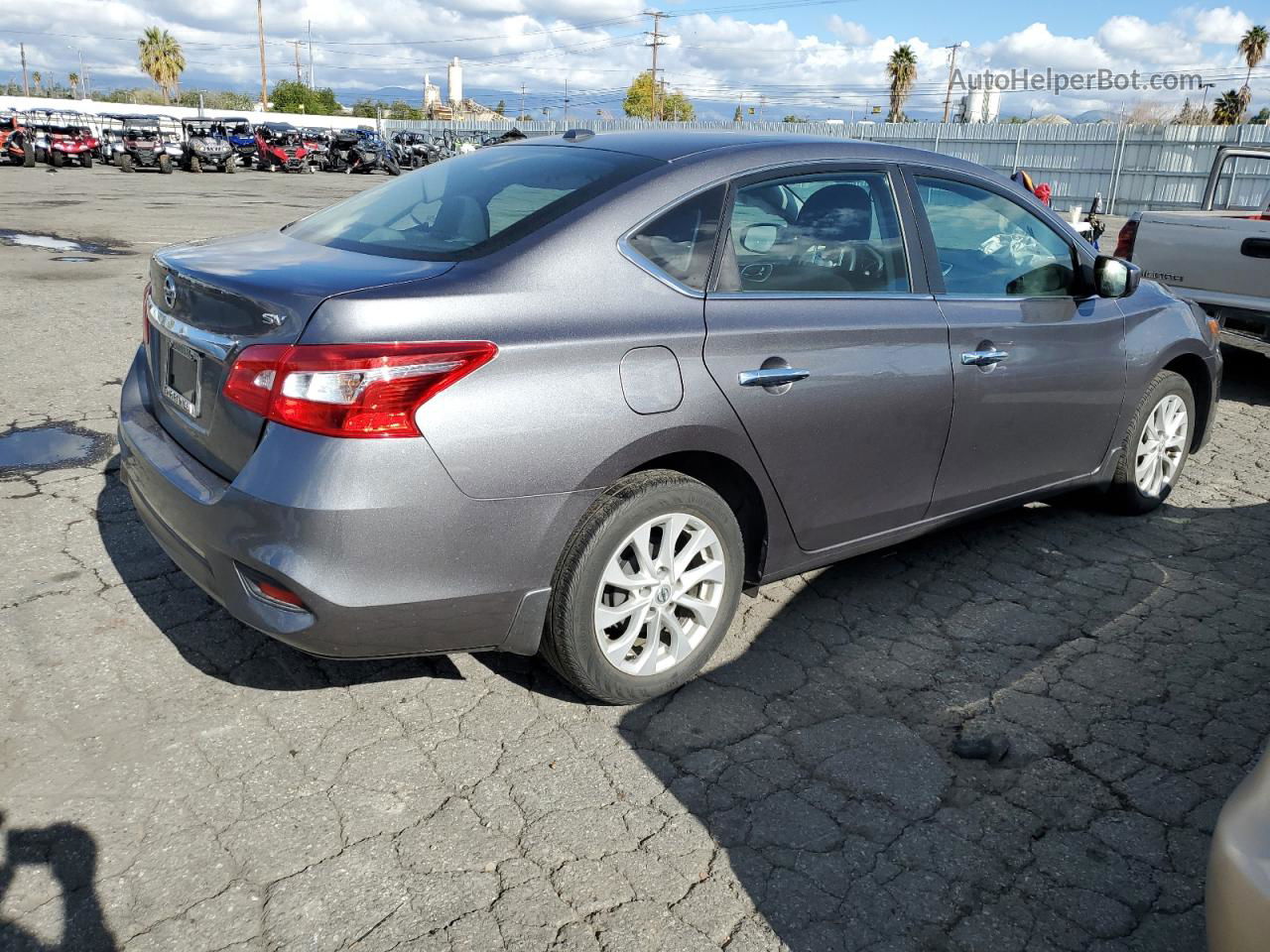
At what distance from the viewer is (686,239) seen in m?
3.17

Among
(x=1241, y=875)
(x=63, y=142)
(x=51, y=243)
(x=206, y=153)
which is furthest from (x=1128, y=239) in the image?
(x=63, y=142)

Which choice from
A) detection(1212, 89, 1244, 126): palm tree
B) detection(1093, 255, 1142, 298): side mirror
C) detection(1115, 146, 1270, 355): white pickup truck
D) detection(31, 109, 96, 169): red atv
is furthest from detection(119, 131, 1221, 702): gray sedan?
detection(1212, 89, 1244, 126): palm tree

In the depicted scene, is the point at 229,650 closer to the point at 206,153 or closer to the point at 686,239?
the point at 686,239

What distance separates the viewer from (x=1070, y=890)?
254 centimetres

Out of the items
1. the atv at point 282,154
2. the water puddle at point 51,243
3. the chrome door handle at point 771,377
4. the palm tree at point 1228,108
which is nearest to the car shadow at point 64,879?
the chrome door handle at point 771,377

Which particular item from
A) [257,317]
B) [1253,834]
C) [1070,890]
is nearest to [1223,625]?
[1070,890]

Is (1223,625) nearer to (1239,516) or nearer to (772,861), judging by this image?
(1239,516)

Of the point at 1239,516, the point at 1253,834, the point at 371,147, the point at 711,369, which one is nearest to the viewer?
the point at 1253,834

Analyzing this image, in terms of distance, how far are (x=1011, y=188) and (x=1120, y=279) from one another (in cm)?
63

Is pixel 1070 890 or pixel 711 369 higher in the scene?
pixel 711 369

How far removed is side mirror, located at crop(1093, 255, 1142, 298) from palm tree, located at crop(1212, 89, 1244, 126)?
55.1 m

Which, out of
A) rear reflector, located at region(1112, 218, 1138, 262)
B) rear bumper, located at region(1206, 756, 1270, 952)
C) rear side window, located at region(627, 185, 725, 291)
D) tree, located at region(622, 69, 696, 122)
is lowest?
rear bumper, located at region(1206, 756, 1270, 952)

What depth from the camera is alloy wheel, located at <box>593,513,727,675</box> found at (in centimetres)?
308

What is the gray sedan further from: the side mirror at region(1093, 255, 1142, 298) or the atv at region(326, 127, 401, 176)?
the atv at region(326, 127, 401, 176)
